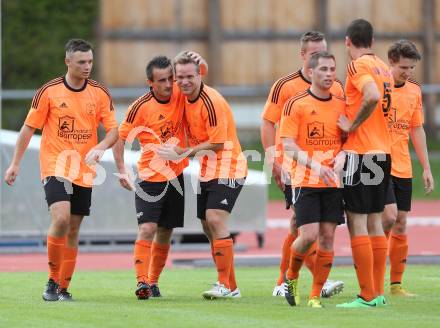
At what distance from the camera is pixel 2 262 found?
1694 centimetres

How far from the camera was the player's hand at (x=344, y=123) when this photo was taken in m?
10.4

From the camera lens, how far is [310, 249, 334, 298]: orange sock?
10648mm

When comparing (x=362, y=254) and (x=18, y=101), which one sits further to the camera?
(x=18, y=101)

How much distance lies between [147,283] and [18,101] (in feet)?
69.7

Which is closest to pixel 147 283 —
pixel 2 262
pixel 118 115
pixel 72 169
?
pixel 72 169

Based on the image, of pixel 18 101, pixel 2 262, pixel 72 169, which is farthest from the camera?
pixel 18 101

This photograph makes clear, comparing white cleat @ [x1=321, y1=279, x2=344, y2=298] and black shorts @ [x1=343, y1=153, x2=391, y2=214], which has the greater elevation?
black shorts @ [x1=343, y1=153, x2=391, y2=214]

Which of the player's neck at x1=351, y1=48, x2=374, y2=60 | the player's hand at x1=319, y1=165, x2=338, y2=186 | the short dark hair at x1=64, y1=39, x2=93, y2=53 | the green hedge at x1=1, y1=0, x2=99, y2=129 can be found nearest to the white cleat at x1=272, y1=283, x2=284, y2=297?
the player's hand at x1=319, y1=165, x2=338, y2=186

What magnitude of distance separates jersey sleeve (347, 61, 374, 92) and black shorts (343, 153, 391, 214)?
1.87ft

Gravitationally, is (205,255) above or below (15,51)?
below

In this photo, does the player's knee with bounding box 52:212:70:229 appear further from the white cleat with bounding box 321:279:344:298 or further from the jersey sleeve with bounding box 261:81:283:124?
the white cleat with bounding box 321:279:344:298

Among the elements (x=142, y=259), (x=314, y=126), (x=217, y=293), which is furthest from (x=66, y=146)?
(x=314, y=126)

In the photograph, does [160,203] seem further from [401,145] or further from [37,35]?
[37,35]

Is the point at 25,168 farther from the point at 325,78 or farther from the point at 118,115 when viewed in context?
the point at 118,115
